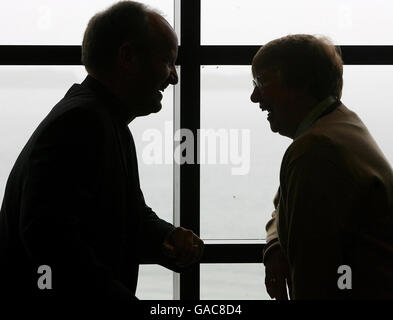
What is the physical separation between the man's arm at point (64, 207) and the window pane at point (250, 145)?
1.11 metres

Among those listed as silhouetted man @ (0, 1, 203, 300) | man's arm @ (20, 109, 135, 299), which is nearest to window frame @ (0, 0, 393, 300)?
silhouetted man @ (0, 1, 203, 300)

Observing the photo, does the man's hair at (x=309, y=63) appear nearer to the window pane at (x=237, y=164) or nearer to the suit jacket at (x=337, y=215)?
the suit jacket at (x=337, y=215)

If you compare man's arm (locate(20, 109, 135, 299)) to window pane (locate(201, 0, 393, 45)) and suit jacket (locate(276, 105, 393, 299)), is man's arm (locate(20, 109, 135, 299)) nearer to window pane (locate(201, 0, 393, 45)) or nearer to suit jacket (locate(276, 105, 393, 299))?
suit jacket (locate(276, 105, 393, 299))

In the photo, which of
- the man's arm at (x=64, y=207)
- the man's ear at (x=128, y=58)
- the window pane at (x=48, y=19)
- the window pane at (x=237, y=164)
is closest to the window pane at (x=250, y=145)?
the window pane at (x=237, y=164)

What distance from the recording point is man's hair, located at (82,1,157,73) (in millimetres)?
1387

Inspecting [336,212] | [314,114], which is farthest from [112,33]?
[336,212]

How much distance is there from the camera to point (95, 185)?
1.16 metres

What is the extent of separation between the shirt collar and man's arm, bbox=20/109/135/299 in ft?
1.63

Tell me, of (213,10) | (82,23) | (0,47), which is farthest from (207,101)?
(0,47)

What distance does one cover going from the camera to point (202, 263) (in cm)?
220

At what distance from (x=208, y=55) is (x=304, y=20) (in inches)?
17.3

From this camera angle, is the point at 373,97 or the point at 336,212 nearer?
the point at 336,212

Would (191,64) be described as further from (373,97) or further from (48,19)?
(373,97)

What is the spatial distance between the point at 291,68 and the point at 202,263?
1.05 metres
